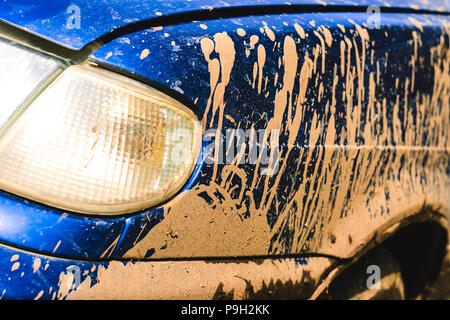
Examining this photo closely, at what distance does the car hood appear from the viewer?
0.90 m

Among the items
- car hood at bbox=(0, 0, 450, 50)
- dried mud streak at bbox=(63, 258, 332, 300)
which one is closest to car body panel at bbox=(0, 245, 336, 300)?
dried mud streak at bbox=(63, 258, 332, 300)

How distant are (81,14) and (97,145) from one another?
0.33 metres

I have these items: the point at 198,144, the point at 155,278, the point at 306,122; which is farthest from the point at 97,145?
the point at 306,122

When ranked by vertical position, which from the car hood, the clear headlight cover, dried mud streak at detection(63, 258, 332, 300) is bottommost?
dried mud streak at detection(63, 258, 332, 300)

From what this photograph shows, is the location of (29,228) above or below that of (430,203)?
below

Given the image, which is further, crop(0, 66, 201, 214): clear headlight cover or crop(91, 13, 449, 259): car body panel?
crop(91, 13, 449, 259): car body panel

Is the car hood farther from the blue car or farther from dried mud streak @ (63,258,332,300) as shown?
dried mud streak @ (63,258,332,300)

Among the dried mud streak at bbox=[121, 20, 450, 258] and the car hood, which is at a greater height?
the car hood

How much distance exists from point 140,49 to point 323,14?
Answer: 0.64 metres

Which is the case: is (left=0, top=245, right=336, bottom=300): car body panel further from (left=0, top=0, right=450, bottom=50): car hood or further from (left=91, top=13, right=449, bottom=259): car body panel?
(left=0, top=0, right=450, bottom=50): car hood

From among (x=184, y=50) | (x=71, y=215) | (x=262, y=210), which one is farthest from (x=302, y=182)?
(x=71, y=215)

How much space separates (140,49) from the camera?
0.95 m

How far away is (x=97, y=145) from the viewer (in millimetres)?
903
